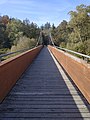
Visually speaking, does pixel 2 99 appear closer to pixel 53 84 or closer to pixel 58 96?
pixel 58 96

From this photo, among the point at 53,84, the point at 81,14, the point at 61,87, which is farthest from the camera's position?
the point at 81,14

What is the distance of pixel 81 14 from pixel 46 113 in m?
65.7

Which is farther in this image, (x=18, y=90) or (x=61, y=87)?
(x=61, y=87)

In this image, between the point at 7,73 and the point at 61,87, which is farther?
the point at 61,87

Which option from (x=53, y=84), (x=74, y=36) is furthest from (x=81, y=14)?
(x=53, y=84)

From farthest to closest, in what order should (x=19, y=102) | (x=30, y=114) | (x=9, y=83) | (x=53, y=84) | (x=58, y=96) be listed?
(x=53, y=84)
(x=9, y=83)
(x=58, y=96)
(x=19, y=102)
(x=30, y=114)

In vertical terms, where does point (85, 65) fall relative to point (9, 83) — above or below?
above

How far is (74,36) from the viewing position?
2852 inches

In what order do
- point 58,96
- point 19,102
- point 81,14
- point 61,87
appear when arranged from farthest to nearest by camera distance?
1. point 81,14
2. point 61,87
3. point 58,96
4. point 19,102

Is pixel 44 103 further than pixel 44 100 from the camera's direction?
No

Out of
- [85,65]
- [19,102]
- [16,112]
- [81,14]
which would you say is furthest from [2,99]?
[81,14]

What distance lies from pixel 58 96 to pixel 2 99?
1.42 metres

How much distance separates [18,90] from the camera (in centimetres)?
820

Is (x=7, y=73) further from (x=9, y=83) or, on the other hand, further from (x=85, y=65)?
(x=85, y=65)
